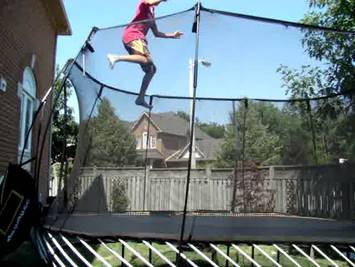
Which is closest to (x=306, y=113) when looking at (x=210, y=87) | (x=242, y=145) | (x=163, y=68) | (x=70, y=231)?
(x=242, y=145)

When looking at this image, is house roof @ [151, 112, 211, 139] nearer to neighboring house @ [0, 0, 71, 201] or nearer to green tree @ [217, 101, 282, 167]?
green tree @ [217, 101, 282, 167]

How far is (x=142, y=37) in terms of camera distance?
12.8 ft

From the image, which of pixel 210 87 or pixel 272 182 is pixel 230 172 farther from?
pixel 210 87

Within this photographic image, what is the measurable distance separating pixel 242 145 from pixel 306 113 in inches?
33.1

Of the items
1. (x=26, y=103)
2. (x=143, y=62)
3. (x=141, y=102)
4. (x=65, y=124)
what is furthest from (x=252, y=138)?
(x=26, y=103)

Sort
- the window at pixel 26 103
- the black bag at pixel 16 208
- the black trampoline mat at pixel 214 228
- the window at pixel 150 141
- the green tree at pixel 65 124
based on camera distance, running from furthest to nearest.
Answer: the window at pixel 26 103, the green tree at pixel 65 124, the window at pixel 150 141, the black bag at pixel 16 208, the black trampoline mat at pixel 214 228

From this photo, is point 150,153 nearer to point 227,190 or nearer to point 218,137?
point 218,137

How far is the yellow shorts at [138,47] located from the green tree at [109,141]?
0.70 meters

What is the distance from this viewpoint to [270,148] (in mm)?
4887

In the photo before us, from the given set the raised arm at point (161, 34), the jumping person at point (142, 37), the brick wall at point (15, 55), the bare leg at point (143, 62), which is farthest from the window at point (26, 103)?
the raised arm at point (161, 34)

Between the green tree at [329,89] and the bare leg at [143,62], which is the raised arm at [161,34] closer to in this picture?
the bare leg at [143,62]

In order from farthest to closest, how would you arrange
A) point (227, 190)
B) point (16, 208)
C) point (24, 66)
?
point (24, 66), point (227, 190), point (16, 208)

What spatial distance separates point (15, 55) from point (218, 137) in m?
3.75

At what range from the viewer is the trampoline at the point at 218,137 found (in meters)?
3.88
